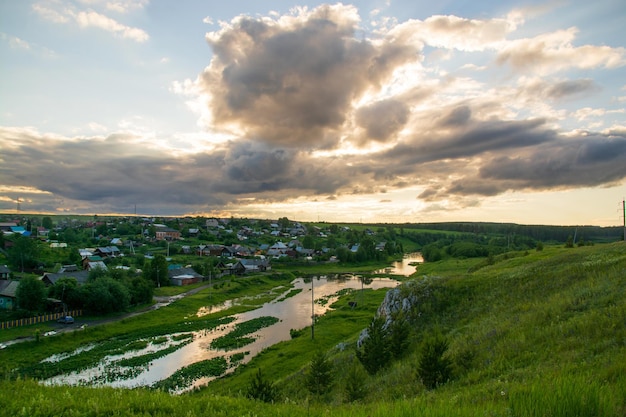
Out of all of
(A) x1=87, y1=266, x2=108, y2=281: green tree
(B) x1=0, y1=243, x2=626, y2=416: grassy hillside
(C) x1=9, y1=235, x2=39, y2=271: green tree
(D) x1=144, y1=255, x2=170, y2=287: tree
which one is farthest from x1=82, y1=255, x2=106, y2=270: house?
(B) x1=0, y1=243, x2=626, y2=416: grassy hillside

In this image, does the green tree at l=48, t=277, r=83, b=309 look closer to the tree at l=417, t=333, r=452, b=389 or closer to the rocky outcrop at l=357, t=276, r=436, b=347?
the rocky outcrop at l=357, t=276, r=436, b=347

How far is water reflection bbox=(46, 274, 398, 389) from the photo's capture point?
35.9 meters

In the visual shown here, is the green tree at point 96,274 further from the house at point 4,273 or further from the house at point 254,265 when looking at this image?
the house at point 254,265

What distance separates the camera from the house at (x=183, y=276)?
92875 millimetres

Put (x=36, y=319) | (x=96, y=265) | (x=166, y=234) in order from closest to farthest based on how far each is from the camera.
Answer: (x=36, y=319), (x=96, y=265), (x=166, y=234)

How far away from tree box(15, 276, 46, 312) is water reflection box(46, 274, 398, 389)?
2272 cm

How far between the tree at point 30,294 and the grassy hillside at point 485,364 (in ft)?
128

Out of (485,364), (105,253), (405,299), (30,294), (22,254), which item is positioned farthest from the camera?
(105,253)

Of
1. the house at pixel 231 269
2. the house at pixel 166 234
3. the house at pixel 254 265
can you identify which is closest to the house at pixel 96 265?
the house at pixel 231 269

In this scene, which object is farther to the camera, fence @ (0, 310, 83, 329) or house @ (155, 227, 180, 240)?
house @ (155, 227, 180, 240)

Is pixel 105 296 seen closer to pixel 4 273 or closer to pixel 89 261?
pixel 4 273

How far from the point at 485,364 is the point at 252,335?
41301 mm


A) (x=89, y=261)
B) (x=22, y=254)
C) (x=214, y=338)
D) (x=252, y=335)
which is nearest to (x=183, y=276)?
(x=89, y=261)

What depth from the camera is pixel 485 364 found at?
53.4 feet
